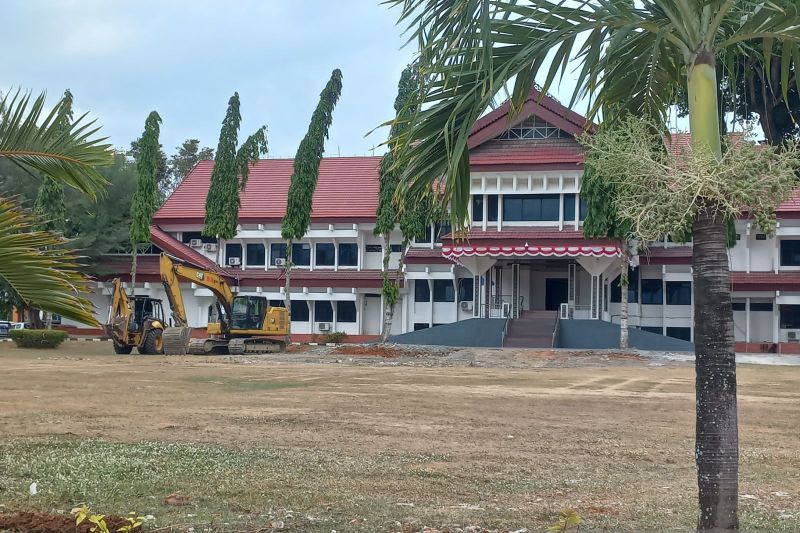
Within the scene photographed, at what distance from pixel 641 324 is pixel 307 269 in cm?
1770

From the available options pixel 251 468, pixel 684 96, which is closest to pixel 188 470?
pixel 251 468

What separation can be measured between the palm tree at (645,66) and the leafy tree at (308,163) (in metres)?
38.7

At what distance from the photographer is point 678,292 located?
4753 cm

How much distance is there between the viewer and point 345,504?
830 centimetres

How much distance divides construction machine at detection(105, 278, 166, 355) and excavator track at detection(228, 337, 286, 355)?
289 centimetres

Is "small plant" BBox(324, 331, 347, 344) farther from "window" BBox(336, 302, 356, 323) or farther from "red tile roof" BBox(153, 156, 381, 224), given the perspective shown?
"red tile roof" BBox(153, 156, 381, 224)

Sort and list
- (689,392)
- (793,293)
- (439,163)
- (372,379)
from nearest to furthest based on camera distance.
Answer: (439,163)
(689,392)
(372,379)
(793,293)

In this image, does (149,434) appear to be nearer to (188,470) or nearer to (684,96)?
(188,470)

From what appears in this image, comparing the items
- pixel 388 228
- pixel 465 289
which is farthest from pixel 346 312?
pixel 388 228

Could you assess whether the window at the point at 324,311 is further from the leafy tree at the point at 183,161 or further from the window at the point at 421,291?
the leafy tree at the point at 183,161

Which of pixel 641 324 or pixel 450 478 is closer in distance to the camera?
pixel 450 478

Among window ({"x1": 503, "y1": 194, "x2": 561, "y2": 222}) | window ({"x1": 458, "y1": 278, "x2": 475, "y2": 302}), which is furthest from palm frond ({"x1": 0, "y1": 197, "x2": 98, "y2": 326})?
window ({"x1": 458, "y1": 278, "x2": 475, "y2": 302})

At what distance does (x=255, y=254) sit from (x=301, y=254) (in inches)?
104

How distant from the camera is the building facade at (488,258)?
44.3 m
